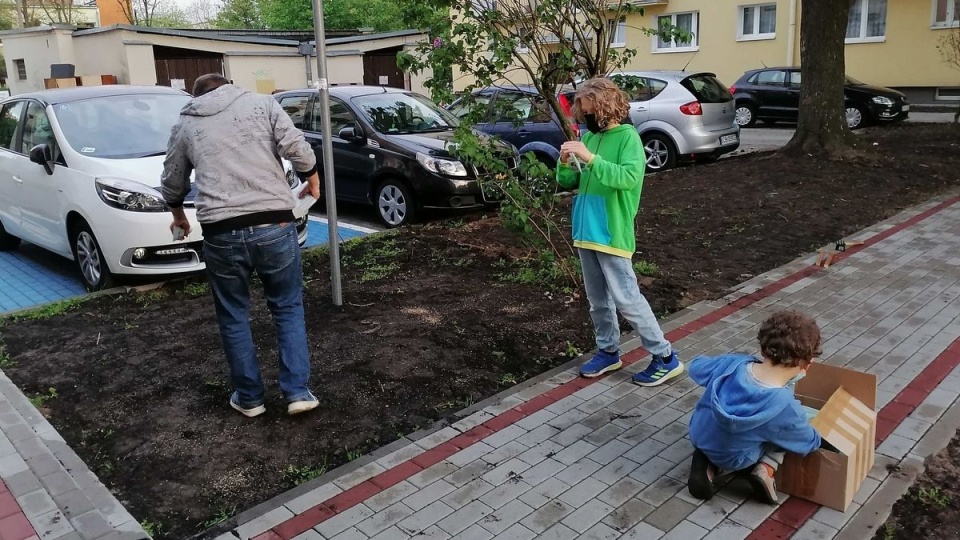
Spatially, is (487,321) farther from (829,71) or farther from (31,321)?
(829,71)

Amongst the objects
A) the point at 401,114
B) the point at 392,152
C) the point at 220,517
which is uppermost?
the point at 401,114

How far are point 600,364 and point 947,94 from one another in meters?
21.7

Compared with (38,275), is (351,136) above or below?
above

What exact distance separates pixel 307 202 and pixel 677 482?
4526 millimetres

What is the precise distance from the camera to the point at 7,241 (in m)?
8.73

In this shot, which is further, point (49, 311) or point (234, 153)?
point (49, 311)

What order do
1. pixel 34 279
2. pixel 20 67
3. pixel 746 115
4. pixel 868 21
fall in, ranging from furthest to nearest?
pixel 20 67
pixel 868 21
pixel 746 115
pixel 34 279

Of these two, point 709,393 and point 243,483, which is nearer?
point 709,393

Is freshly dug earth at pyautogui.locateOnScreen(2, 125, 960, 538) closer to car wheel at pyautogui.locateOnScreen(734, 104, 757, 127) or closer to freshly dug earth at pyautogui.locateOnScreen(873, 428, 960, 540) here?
freshly dug earth at pyautogui.locateOnScreen(873, 428, 960, 540)

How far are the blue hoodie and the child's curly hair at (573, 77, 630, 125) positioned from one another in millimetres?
1511

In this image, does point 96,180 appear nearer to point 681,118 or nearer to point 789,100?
point 681,118

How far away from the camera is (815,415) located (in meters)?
3.60

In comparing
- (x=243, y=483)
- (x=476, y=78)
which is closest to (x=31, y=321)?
(x=243, y=483)

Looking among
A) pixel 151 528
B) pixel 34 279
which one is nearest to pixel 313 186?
pixel 151 528
